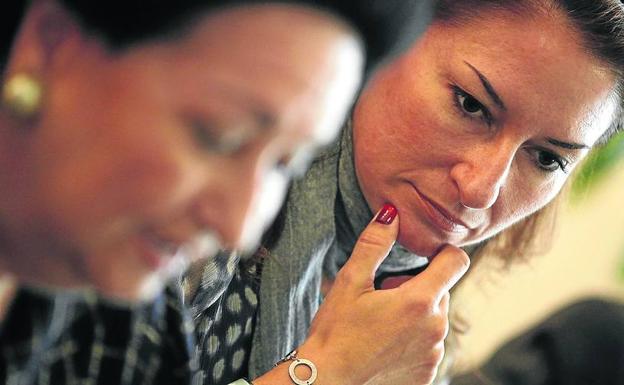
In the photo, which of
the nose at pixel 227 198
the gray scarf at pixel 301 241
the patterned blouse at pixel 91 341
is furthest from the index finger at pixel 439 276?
the nose at pixel 227 198

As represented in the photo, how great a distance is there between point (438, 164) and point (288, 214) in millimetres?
211

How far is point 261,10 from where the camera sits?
47 cm

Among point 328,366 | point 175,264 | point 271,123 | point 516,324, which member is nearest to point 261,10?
point 271,123

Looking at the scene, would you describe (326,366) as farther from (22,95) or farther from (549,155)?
(22,95)

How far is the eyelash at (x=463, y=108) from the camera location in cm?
98

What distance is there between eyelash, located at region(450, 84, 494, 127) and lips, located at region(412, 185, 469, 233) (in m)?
0.11

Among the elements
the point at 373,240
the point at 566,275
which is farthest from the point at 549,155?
→ the point at 566,275

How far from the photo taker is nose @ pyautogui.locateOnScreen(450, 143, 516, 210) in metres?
0.96

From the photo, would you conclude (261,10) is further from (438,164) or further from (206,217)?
(438,164)

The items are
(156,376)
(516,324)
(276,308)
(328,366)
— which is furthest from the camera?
(516,324)

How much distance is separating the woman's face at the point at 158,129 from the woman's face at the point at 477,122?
499mm

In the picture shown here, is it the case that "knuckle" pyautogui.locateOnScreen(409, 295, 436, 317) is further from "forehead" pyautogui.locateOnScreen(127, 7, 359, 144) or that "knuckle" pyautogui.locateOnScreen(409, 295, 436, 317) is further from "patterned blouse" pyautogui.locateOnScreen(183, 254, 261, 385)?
"forehead" pyautogui.locateOnScreen(127, 7, 359, 144)

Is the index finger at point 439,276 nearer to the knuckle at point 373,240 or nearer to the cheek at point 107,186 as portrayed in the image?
the knuckle at point 373,240

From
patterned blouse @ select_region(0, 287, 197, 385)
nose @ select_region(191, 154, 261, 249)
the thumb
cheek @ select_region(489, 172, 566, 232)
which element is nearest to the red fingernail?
the thumb
